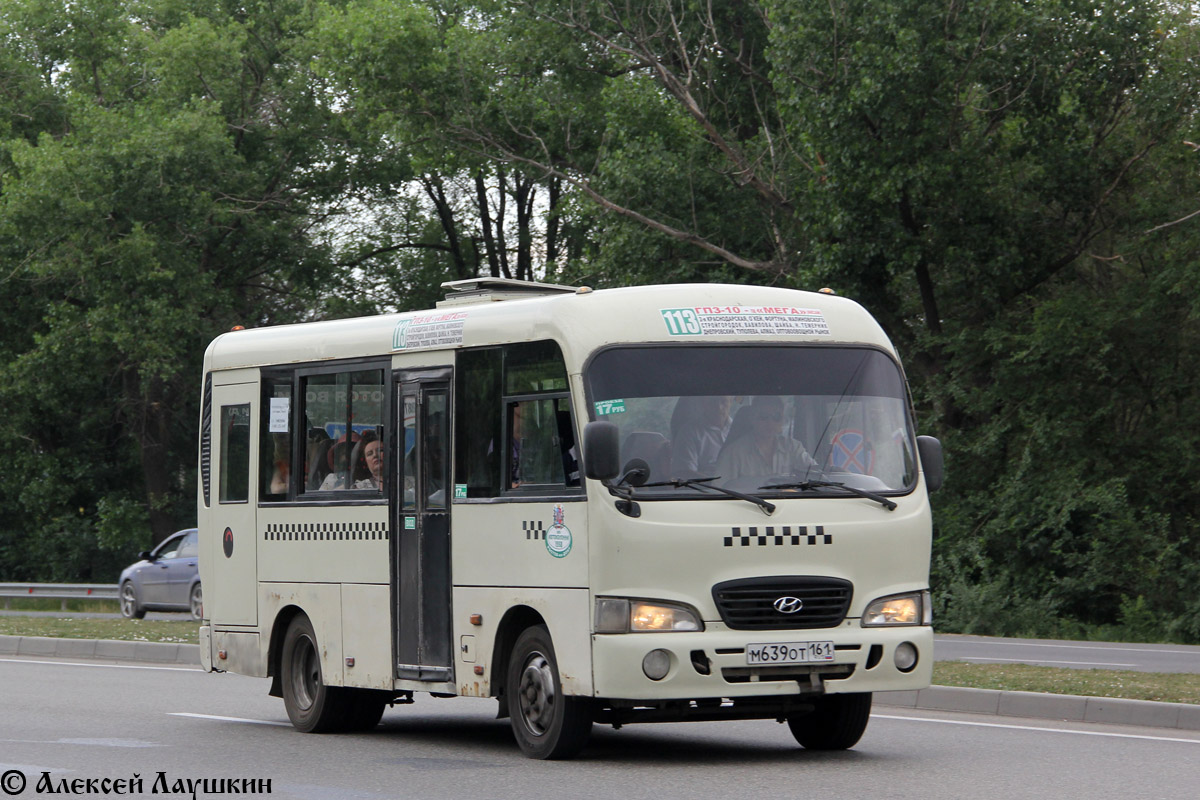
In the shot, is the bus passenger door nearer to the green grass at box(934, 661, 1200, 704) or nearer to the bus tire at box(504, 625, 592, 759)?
the bus tire at box(504, 625, 592, 759)

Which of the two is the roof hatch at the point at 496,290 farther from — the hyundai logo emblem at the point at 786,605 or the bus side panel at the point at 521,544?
the hyundai logo emblem at the point at 786,605

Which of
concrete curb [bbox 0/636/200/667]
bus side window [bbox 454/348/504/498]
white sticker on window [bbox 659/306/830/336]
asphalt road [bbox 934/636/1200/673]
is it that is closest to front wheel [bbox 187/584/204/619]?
concrete curb [bbox 0/636/200/667]

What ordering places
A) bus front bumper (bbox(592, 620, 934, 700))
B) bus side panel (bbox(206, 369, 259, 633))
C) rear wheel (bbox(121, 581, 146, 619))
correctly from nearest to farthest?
bus front bumper (bbox(592, 620, 934, 700)), bus side panel (bbox(206, 369, 259, 633)), rear wheel (bbox(121, 581, 146, 619))

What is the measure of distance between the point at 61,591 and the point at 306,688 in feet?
81.1

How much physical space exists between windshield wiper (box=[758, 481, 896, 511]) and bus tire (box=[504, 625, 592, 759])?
162 cm

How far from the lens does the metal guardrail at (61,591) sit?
34969mm

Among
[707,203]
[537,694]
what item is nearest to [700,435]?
[537,694]

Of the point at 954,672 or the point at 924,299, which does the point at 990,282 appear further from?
the point at 954,672

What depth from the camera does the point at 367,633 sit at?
11.9m

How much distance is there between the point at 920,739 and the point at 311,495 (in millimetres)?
4656

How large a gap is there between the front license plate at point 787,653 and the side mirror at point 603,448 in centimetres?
126

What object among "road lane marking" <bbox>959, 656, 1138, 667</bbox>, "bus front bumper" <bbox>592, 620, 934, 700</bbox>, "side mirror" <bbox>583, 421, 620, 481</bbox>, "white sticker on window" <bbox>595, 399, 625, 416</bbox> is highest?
"white sticker on window" <bbox>595, 399, 625, 416</bbox>

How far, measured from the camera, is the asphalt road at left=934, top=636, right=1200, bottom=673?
18688 mm

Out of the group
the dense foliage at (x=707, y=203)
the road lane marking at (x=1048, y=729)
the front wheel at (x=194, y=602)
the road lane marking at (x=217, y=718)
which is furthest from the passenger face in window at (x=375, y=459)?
the front wheel at (x=194, y=602)
